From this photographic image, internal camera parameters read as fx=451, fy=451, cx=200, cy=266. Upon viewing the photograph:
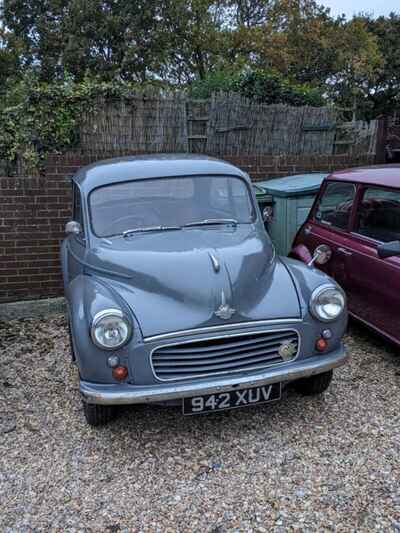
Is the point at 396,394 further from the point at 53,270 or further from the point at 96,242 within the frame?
the point at 53,270

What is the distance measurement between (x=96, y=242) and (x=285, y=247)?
2.87 meters

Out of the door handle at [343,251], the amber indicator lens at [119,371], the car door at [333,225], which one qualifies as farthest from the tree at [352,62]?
the amber indicator lens at [119,371]

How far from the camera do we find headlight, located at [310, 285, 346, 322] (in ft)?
9.74

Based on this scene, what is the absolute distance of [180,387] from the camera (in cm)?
266

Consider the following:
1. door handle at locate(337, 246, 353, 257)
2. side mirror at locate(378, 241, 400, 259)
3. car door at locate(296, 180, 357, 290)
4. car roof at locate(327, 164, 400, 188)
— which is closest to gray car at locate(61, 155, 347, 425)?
side mirror at locate(378, 241, 400, 259)

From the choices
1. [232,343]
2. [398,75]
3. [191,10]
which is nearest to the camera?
[232,343]

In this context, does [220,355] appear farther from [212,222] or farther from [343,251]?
[343,251]

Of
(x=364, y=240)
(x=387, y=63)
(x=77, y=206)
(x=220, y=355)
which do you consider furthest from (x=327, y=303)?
(x=387, y=63)

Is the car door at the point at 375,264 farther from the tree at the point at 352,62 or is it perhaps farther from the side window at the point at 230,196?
the tree at the point at 352,62

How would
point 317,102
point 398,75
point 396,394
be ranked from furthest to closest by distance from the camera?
1. point 398,75
2. point 317,102
3. point 396,394

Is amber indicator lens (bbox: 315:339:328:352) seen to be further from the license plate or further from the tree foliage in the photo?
the tree foliage

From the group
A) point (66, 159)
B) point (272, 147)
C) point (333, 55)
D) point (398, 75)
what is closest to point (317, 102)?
point (272, 147)

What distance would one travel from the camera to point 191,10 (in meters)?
19.1

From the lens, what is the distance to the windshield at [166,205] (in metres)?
3.65
